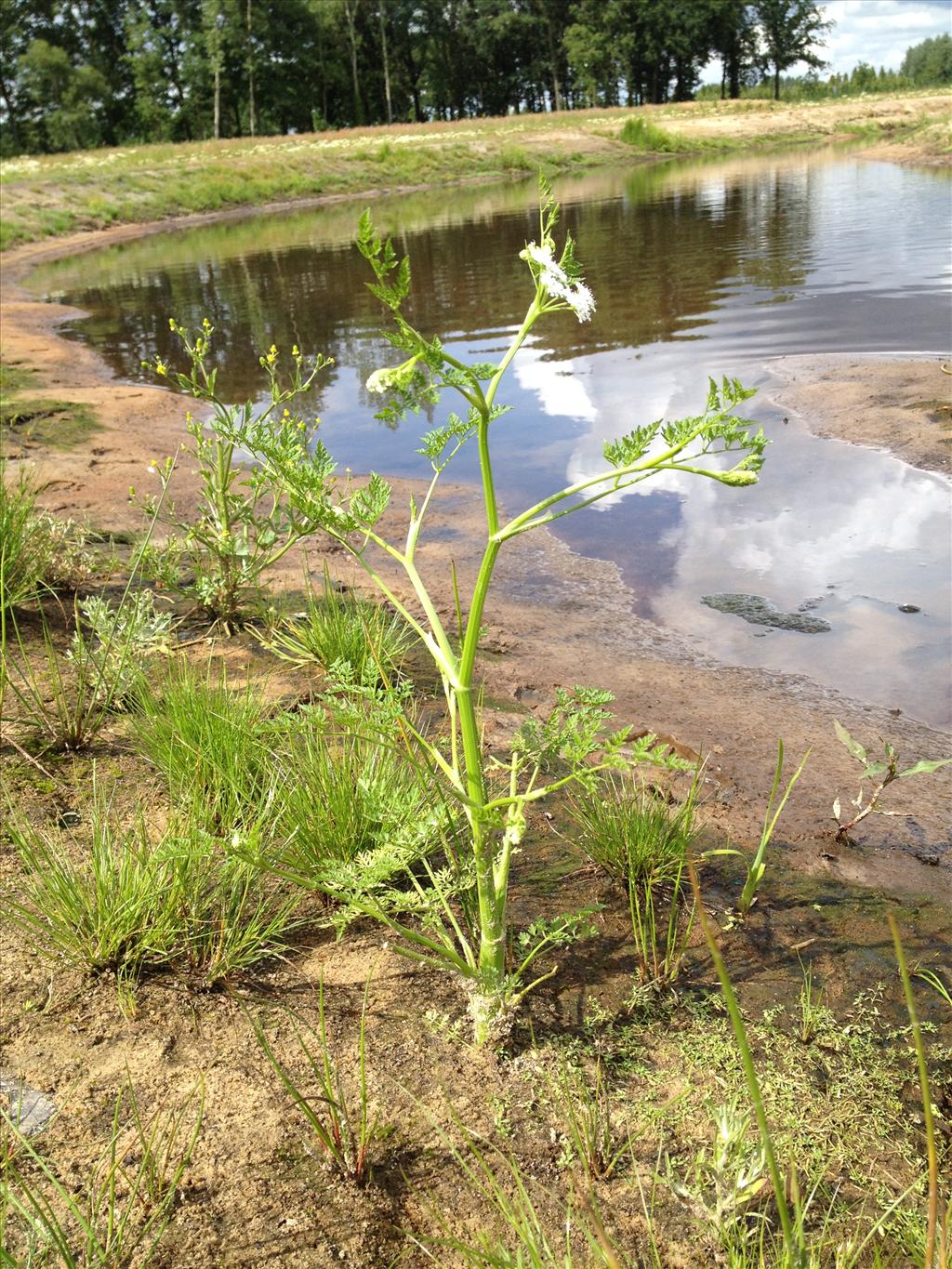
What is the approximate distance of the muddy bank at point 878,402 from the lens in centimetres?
655

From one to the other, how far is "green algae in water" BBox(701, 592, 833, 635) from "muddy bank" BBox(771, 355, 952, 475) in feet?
6.80

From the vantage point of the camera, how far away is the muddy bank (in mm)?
6547

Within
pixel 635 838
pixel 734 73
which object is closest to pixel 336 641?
pixel 635 838

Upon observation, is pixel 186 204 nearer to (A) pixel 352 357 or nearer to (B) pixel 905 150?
(B) pixel 905 150

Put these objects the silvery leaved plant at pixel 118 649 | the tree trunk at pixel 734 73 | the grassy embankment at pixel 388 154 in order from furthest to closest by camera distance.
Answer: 1. the tree trunk at pixel 734 73
2. the grassy embankment at pixel 388 154
3. the silvery leaved plant at pixel 118 649

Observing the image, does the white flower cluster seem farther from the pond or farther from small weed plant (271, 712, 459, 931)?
the pond

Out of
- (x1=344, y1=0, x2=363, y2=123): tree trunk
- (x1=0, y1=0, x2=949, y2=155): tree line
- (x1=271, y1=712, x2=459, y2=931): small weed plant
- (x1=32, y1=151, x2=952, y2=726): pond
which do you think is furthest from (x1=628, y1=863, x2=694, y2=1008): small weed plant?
(x1=344, y1=0, x2=363, y2=123): tree trunk

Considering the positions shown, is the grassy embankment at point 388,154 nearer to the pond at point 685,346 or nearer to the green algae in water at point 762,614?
the pond at point 685,346

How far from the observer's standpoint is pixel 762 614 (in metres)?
4.71

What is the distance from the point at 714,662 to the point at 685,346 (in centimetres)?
644

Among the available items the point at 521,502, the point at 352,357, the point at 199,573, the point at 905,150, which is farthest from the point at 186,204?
the point at 199,573

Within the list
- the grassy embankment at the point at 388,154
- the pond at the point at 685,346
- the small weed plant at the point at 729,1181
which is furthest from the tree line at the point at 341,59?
the small weed plant at the point at 729,1181

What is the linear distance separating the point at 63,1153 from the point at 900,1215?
4.59 feet

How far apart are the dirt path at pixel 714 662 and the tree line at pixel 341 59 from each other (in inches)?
1889
